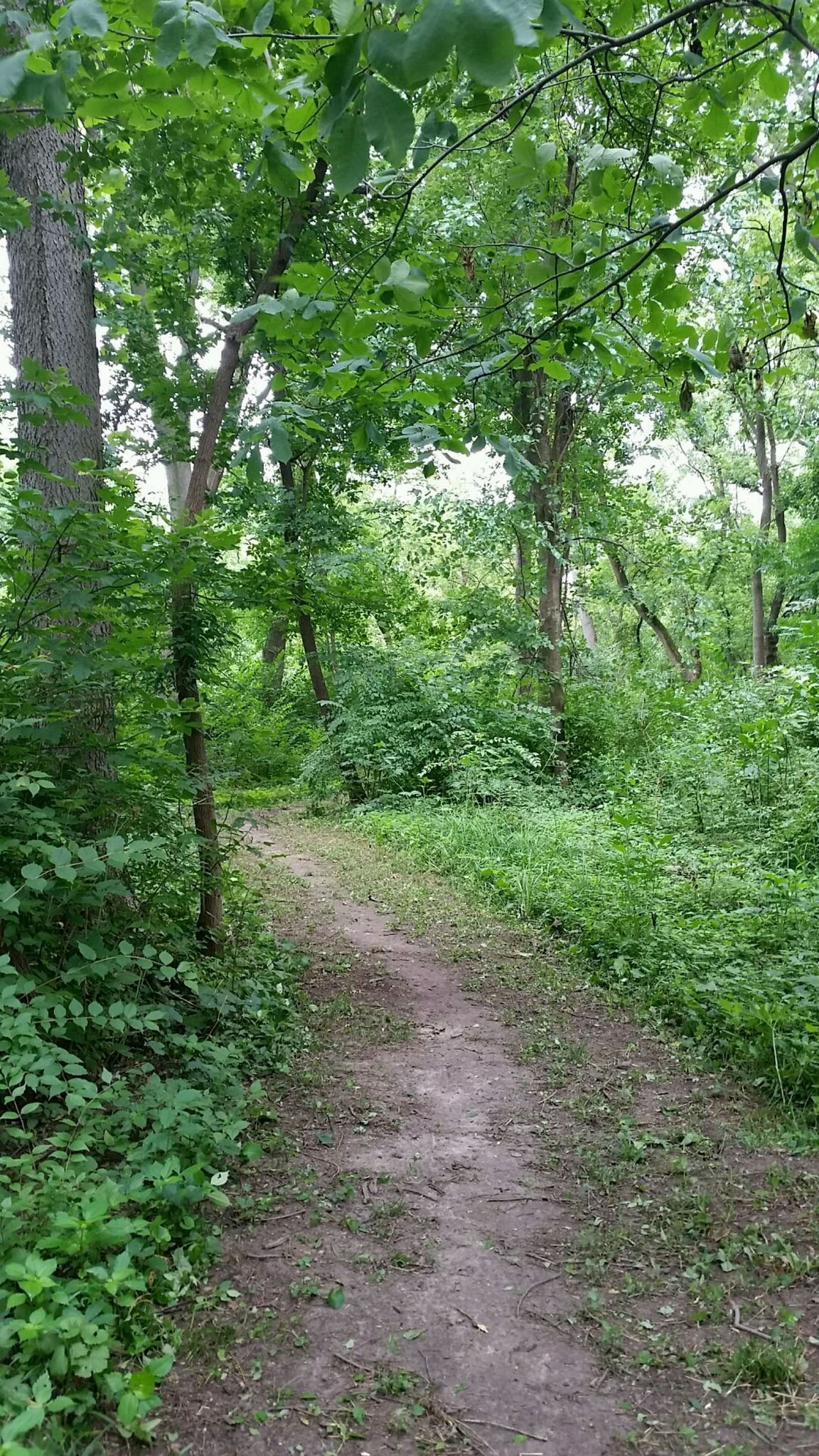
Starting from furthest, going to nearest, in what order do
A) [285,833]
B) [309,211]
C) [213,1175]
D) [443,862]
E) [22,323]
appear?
[285,833], [443,862], [309,211], [22,323], [213,1175]

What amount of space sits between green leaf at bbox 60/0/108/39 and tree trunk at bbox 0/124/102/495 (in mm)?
3114

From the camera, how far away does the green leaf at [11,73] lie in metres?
1.59

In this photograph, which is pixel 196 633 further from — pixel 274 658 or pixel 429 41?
pixel 274 658

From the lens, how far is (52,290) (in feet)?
15.2

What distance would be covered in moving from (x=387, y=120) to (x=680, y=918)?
4859 millimetres

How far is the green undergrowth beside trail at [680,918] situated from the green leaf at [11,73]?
4156mm

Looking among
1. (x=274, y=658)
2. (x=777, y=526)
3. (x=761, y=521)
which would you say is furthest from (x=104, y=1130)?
(x=761, y=521)

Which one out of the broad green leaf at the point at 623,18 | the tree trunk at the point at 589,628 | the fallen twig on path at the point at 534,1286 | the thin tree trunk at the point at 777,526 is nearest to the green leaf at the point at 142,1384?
the fallen twig on path at the point at 534,1286

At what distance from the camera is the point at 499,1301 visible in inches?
104

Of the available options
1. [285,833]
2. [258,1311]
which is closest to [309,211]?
[258,1311]

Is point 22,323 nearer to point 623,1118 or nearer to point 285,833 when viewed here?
point 623,1118

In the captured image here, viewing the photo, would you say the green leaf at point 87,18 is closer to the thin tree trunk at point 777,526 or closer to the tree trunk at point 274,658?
the tree trunk at point 274,658

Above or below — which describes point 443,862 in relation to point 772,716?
below

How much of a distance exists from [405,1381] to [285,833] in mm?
8087
